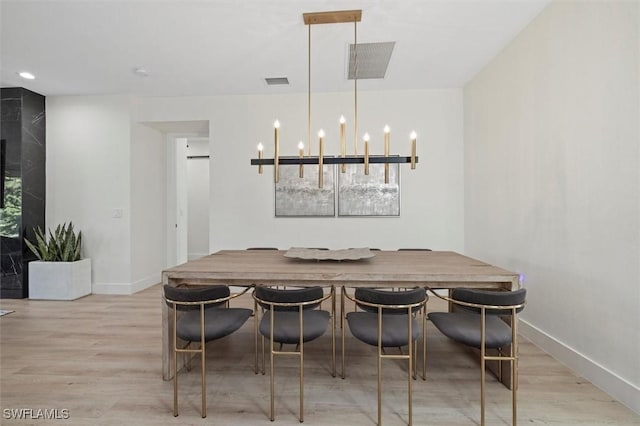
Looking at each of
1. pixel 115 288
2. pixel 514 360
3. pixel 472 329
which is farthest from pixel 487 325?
pixel 115 288

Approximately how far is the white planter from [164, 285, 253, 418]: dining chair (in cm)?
303

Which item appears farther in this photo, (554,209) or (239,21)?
(239,21)

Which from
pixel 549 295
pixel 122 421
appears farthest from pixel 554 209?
pixel 122 421

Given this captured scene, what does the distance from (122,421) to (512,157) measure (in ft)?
12.2

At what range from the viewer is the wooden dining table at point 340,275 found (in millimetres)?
2004

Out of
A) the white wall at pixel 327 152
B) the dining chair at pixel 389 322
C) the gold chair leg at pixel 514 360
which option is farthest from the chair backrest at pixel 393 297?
the white wall at pixel 327 152

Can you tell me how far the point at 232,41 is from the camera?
2969 millimetres

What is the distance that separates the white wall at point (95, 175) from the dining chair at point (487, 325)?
14.1 feet

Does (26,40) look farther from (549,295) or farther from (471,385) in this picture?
(549,295)

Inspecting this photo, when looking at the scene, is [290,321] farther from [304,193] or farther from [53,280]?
[53,280]

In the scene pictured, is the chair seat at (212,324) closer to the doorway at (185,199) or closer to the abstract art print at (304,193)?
the abstract art print at (304,193)

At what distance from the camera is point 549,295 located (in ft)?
8.39

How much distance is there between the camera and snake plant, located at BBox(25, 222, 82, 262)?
410cm

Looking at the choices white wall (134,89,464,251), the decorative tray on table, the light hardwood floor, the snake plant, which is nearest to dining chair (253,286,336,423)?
the light hardwood floor
